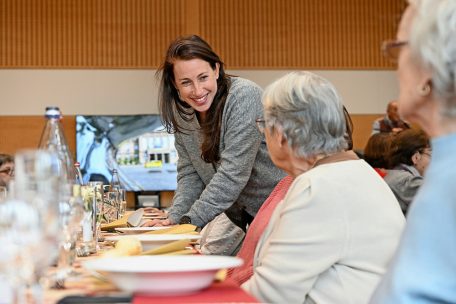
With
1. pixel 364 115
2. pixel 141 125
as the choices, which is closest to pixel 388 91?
pixel 364 115

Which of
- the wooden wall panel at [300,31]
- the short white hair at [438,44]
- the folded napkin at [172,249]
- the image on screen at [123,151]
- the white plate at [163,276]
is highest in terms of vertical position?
the wooden wall panel at [300,31]

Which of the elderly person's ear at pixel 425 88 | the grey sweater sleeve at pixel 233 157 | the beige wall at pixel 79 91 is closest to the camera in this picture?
the elderly person's ear at pixel 425 88

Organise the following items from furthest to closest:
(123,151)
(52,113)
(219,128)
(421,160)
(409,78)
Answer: (123,151), (421,160), (219,128), (52,113), (409,78)

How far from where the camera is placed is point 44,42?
33.2ft

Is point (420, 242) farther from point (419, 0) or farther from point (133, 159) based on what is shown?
point (133, 159)

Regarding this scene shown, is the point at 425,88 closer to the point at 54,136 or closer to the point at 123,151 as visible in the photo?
the point at 54,136

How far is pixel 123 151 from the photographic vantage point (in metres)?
9.84

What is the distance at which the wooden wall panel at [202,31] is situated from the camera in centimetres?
1014

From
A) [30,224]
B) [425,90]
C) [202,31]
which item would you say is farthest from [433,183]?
[202,31]

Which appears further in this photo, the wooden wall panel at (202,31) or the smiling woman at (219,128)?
the wooden wall panel at (202,31)

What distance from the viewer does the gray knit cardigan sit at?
2.95 metres

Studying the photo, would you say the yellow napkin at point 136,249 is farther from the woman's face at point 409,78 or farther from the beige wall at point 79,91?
the beige wall at point 79,91

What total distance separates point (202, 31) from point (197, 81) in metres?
7.45

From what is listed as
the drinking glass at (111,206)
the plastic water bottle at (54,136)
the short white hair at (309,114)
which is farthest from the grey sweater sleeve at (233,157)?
the short white hair at (309,114)
